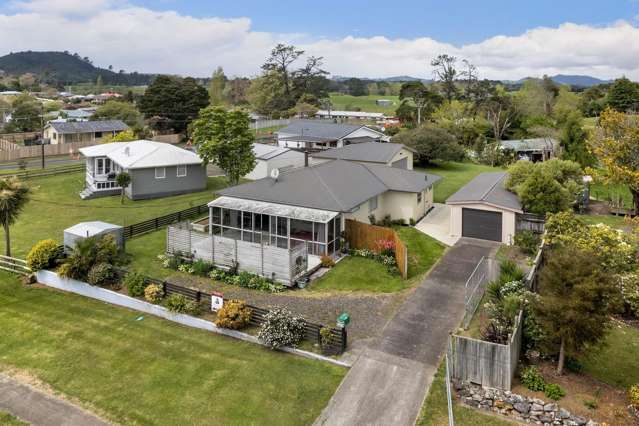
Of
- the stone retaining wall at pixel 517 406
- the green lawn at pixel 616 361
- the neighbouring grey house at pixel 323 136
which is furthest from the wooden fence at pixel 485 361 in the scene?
the neighbouring grey house at pixel 323 136


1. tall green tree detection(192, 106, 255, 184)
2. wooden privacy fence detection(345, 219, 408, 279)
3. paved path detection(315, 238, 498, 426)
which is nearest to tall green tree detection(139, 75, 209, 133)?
tall green tree detection(192, 106, 255, 184)

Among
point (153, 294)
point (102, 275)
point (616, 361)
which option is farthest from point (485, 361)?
point (102, 275)

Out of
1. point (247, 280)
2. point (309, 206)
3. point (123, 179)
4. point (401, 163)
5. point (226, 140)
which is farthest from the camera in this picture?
point (401, 163)

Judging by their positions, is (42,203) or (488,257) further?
(42,203)

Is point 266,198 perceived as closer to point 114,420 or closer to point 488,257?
point 488,257

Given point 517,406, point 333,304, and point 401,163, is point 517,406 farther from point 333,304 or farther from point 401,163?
point 401,163

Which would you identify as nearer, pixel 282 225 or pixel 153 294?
pixel 153 294

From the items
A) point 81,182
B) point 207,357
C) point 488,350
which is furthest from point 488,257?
point 81,182

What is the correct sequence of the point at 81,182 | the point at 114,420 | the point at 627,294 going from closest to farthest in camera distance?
1. the point at 114,420
2. the point at 627,294
3. the point at 81,182
